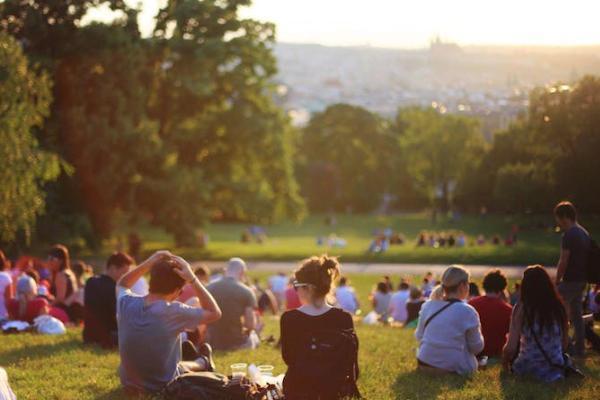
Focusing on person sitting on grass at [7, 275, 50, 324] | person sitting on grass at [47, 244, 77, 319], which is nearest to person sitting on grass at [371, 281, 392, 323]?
person sitting on grass at [47, 244, 77, 319]

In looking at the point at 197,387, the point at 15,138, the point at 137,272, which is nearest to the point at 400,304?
the point at 137,272

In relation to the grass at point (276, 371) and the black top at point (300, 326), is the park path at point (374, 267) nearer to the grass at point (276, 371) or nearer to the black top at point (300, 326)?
the grass at point (276, 371)

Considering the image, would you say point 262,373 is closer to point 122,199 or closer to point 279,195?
point 122,199

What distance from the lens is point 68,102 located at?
36.8m

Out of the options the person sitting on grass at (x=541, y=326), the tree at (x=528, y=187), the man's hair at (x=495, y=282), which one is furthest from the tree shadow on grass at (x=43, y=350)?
the tree at (x=528, y=187)

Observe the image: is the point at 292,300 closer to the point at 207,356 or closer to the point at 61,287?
the point at 61,287

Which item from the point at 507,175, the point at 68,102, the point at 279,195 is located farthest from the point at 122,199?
the point at 507,175

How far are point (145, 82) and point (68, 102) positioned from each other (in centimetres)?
380

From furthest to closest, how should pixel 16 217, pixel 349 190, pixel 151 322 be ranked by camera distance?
pixel 349 190 → pixel 16 217 → pixel 151 322

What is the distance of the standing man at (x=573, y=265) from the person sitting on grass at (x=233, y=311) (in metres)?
4.18

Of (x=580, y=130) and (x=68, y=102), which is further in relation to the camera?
(x=68, y=102)

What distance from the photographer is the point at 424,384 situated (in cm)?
916

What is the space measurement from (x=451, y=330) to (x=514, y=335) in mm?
810

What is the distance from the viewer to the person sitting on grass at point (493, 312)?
10.9m
